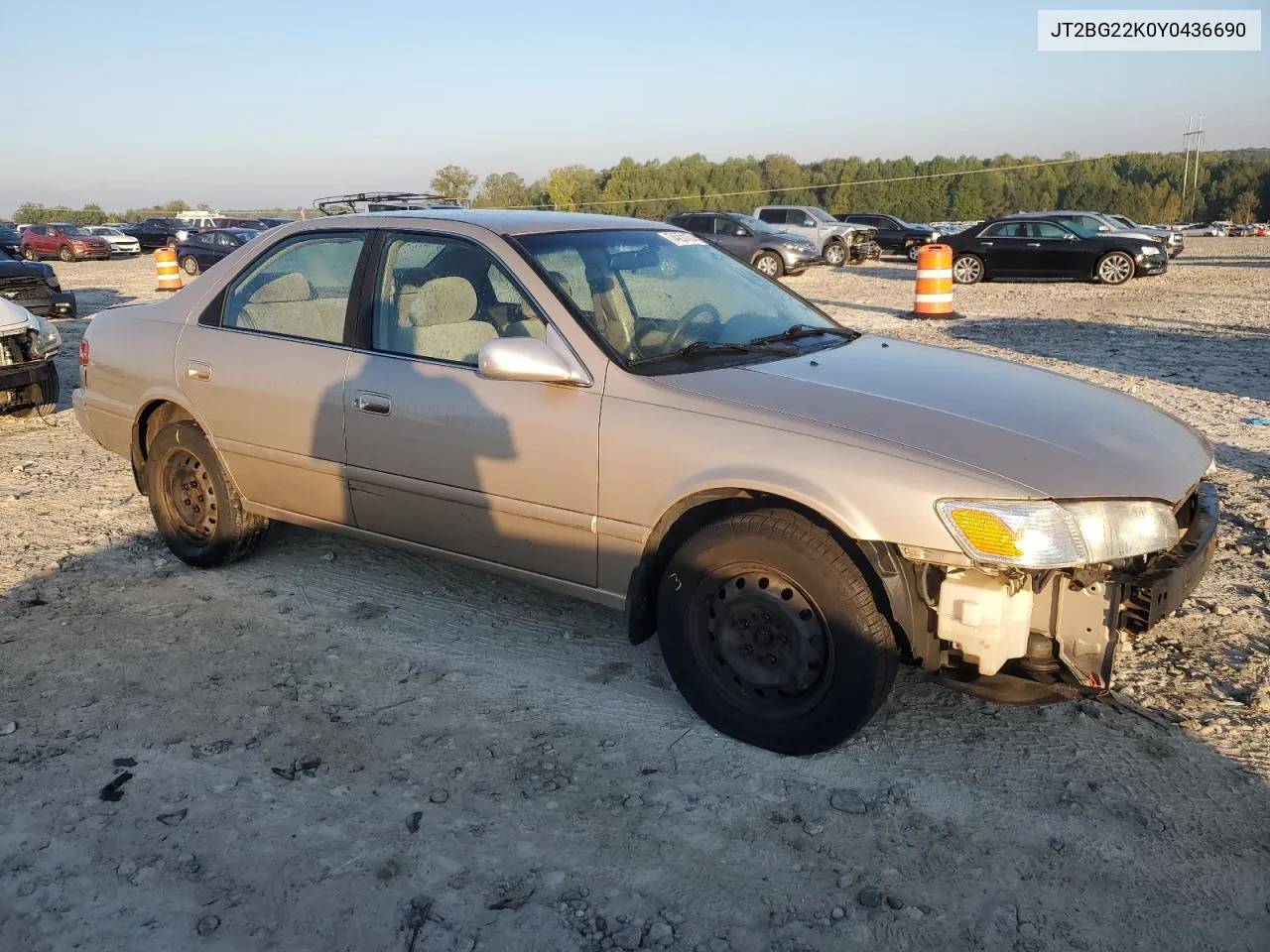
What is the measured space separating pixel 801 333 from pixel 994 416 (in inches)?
41.7

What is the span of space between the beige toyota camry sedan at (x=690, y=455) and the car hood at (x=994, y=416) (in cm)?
1

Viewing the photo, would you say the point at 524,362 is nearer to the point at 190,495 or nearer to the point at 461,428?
the point at 461,428

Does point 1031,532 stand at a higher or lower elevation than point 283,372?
lower

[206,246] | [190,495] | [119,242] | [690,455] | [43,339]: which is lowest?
[190,495]

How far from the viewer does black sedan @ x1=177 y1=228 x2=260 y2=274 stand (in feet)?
90.5

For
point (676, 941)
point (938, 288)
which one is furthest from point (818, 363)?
point (938, 288)

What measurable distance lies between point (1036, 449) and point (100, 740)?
314cm

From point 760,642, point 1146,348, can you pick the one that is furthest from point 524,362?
point 1146,348

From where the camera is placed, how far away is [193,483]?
486 cm

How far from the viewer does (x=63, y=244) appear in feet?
122

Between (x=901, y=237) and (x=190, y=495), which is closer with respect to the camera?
(x=190, y=495)

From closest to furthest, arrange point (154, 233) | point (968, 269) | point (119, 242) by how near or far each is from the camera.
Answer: point (968, 269) < point (119, 242) < point (154, 233)

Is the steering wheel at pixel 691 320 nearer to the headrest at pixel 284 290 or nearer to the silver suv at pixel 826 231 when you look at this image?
the headrest at pixel 284 290

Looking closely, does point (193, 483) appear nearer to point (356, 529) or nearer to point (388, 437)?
point (356, 529)
